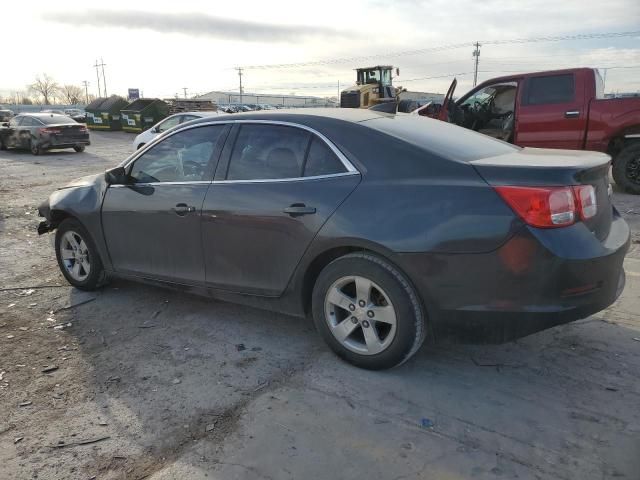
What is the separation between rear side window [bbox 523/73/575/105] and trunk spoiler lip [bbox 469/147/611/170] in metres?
6.21

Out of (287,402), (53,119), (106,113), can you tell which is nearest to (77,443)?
(287,402)

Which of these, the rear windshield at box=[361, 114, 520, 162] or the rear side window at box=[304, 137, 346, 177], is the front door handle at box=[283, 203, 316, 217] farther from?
the rear windshield at box=[361, 114, 520, 162]

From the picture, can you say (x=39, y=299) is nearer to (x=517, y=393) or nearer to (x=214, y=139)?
(x=214, y=139)

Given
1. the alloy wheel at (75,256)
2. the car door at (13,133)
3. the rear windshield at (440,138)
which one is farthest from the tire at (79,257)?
the car door at (13,133)

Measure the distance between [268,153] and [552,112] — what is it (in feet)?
23.2

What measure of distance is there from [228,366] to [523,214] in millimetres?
2054

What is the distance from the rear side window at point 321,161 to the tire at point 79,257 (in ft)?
7.81

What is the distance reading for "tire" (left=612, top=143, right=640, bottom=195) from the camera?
870 centimetres

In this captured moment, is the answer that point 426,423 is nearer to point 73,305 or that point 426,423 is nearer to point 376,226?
point 376,226

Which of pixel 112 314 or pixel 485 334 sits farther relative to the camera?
→ pixel 112 314

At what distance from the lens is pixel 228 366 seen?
3521mm

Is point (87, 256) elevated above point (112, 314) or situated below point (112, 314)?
above

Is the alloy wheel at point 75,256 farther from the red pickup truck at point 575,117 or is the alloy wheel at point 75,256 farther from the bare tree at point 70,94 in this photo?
the bare tree at point 70,94

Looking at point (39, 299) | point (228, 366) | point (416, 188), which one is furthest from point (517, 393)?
point (39, 299)
